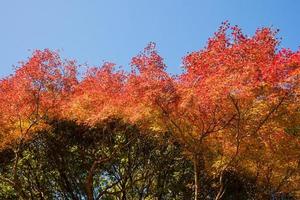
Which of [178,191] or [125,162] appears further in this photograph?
[178,191]

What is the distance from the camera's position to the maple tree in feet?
58.6

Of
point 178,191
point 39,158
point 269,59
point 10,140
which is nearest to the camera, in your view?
point 269,59

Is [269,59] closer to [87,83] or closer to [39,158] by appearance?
[87,83]

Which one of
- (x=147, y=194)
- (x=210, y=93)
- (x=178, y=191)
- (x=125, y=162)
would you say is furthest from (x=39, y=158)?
(x=210, y=93)

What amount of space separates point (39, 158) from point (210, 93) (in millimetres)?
12494

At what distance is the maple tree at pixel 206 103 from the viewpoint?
17.9 meters

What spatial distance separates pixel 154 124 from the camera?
20.0 metres

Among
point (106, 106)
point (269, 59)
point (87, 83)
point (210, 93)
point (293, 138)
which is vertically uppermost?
point (87, 83)

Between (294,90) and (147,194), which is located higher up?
(147,194)

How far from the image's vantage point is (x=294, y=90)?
57.4 ft

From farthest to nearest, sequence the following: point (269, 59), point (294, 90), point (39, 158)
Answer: point (39, 158), point (269, 59), point (294, 90)

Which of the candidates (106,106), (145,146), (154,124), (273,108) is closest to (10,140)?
(106,106)

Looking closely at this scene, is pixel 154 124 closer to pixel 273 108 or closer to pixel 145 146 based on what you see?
pixel 273 108

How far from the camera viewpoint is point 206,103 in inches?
720
